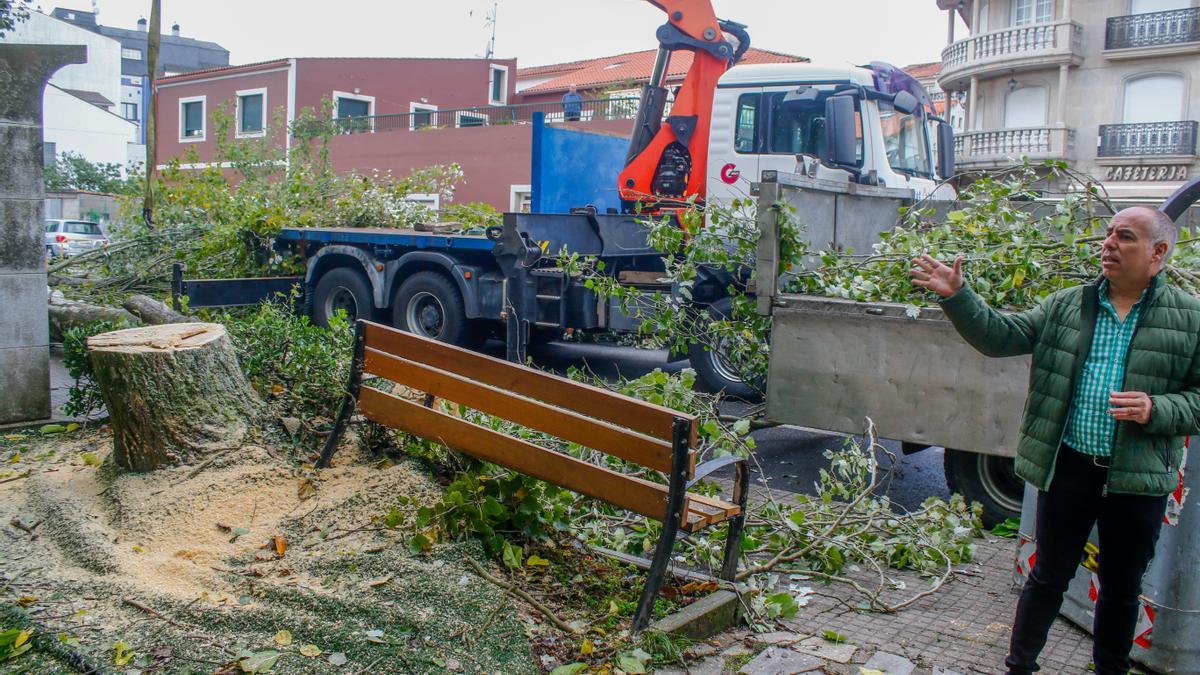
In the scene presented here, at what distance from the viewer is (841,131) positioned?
952cm

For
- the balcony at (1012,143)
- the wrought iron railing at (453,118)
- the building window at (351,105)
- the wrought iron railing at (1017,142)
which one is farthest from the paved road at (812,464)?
the building window at (351,105)

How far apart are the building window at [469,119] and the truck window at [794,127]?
65.9 ft

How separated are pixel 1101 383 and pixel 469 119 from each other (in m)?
27.5

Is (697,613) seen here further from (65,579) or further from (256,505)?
(65,579)

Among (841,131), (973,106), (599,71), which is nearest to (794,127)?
(841,131)

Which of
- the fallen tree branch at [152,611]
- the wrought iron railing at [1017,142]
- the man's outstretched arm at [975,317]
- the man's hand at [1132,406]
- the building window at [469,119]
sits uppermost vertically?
the wrought iron railing at [1017,142]

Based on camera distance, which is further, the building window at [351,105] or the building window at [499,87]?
the building window at [499,87]

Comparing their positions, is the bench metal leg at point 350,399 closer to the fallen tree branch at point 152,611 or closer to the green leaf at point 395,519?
the green leaf at point 395,519

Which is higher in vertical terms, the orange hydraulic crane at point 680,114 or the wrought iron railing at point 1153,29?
the wrought iron railing at point 1153,29

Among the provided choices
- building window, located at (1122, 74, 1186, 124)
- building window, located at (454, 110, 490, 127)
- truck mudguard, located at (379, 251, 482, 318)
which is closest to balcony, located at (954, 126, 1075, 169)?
building window, located at (1122, 74, 1186, 124)

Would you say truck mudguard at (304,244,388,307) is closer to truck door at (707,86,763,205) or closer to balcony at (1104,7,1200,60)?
truck door at (707,86,763,205)

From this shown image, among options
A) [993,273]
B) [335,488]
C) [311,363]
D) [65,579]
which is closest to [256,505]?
[335,488]

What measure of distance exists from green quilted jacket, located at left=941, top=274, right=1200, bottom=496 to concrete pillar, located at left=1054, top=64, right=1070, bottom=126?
32026 mm

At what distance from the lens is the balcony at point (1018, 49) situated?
106 feet
